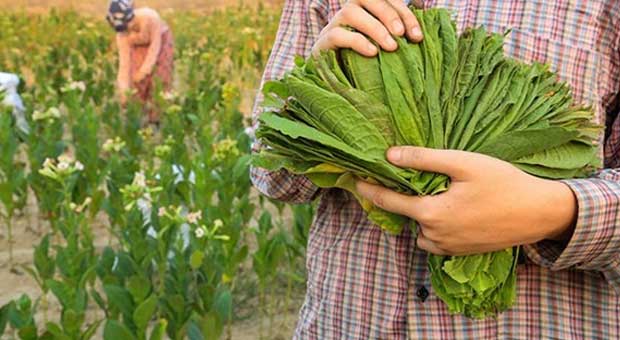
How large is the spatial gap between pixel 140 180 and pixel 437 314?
80.5 inches

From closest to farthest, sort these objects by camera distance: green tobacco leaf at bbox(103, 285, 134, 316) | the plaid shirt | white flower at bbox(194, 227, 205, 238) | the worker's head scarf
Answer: the plaid shirt → green tobacco leaf at bbox(103, 285, 134, 316) → white flower at bbox(194, 227, 205, 238) → the worker's head scarf

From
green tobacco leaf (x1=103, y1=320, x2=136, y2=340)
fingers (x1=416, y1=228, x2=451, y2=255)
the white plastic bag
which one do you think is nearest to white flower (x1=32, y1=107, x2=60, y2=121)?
the white plastic bag

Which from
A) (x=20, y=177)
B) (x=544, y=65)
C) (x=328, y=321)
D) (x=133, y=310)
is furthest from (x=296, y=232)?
(x=544, y=65)

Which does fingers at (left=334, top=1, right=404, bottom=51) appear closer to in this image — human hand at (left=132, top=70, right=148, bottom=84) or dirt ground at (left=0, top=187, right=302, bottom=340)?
dirt ground at (left=0, top=187, right=302, bottom=340)

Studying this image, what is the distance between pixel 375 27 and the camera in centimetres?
101

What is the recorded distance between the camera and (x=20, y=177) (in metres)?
3.82

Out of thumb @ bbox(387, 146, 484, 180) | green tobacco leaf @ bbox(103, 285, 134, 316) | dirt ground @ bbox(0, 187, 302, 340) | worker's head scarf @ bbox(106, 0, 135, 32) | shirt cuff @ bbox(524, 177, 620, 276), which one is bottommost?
dirt ground @ bbox(0, 187, 302, 340)

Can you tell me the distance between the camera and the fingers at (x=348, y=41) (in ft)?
3.27

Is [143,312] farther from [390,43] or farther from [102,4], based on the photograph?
[102,4]

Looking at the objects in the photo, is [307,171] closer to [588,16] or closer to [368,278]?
[368,278]

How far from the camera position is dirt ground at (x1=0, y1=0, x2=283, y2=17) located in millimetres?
16062

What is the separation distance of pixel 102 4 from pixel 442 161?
16.8 metres

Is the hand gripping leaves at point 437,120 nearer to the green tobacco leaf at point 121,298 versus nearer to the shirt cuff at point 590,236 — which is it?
the shirt cuff at point 590,236

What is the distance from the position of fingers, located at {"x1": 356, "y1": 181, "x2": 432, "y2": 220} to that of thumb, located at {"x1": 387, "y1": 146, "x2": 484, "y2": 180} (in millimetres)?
37
